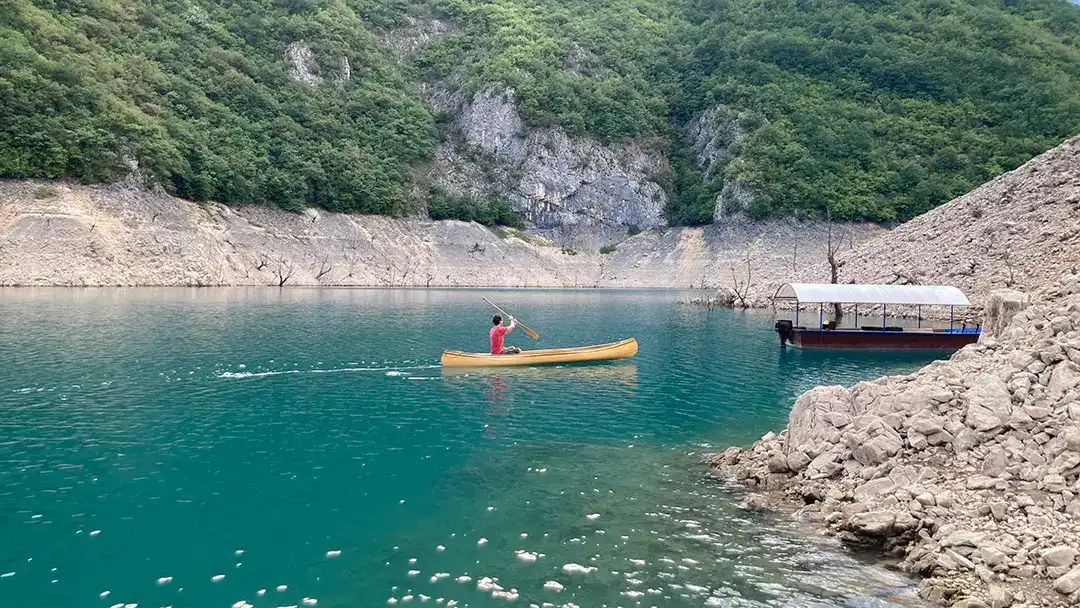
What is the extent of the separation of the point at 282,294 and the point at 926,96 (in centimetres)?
12437

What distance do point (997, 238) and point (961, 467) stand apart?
49.0 m

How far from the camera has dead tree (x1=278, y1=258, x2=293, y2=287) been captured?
97.5 metres

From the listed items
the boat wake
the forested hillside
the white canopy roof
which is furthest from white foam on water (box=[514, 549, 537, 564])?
the forested hillside

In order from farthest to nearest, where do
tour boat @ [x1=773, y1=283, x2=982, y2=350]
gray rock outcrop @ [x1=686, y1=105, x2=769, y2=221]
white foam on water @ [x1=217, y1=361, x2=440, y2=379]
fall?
gray rock outcrop @ [x1=686, y1=105, x2=769, y2=221]
tour boat @ [x1=773, y1=283, x2=982, y2=350]
white foam on water @ [x1=217, y1=361, x2=440, y2=379]

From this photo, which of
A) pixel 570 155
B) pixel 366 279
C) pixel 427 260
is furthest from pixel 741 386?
pixel 570 155

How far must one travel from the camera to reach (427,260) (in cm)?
11606

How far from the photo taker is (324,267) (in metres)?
103

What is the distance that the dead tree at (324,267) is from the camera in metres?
102

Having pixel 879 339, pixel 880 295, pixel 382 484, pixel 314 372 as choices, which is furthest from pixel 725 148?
pixel 382 484

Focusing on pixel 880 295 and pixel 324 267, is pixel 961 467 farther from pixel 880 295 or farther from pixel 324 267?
pixel 324 267

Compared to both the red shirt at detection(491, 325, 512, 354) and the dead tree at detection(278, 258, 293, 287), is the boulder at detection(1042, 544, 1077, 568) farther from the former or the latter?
the dead tree at detection(278, 258, 293, 287)

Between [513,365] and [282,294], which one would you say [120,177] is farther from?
[513,365]

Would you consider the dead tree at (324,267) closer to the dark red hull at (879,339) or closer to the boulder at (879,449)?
the dark red hull at (879,339)

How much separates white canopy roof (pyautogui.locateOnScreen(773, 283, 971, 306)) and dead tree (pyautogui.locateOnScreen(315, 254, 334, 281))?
2878 inches
